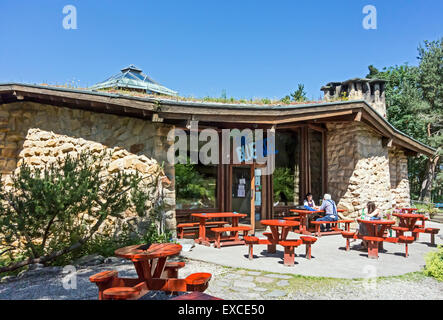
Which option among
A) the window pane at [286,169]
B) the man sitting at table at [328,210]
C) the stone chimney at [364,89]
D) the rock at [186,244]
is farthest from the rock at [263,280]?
the stone chimney at [364,89]

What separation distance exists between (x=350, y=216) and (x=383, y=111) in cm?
1613

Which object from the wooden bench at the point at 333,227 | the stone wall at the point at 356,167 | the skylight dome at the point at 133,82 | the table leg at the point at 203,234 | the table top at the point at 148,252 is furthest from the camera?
the skylight dome at the point at 133,82

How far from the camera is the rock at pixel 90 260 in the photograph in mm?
5969

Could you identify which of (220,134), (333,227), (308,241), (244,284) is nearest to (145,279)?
(244,284)

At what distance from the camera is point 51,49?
7.35 meters

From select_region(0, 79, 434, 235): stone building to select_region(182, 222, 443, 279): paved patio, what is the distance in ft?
4.89

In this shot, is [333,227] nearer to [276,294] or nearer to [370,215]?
[370,215]

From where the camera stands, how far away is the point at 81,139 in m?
7.41

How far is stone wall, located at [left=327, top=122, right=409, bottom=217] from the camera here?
409 inches

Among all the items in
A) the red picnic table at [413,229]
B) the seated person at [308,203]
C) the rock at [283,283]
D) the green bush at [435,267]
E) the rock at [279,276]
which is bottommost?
the rock at [279,276]

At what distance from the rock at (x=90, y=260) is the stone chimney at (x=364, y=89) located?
62.3ft

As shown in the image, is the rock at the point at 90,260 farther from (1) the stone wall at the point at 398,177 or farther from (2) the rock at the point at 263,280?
(1) the stone wall at the point at 398,177

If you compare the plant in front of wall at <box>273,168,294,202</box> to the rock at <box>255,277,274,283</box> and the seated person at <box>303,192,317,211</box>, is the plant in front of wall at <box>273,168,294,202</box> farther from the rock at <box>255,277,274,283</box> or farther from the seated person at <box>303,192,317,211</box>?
the rock at <box>255,277,274,283</box>

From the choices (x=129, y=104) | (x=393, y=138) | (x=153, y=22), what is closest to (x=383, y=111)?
(x=393, y=138)
